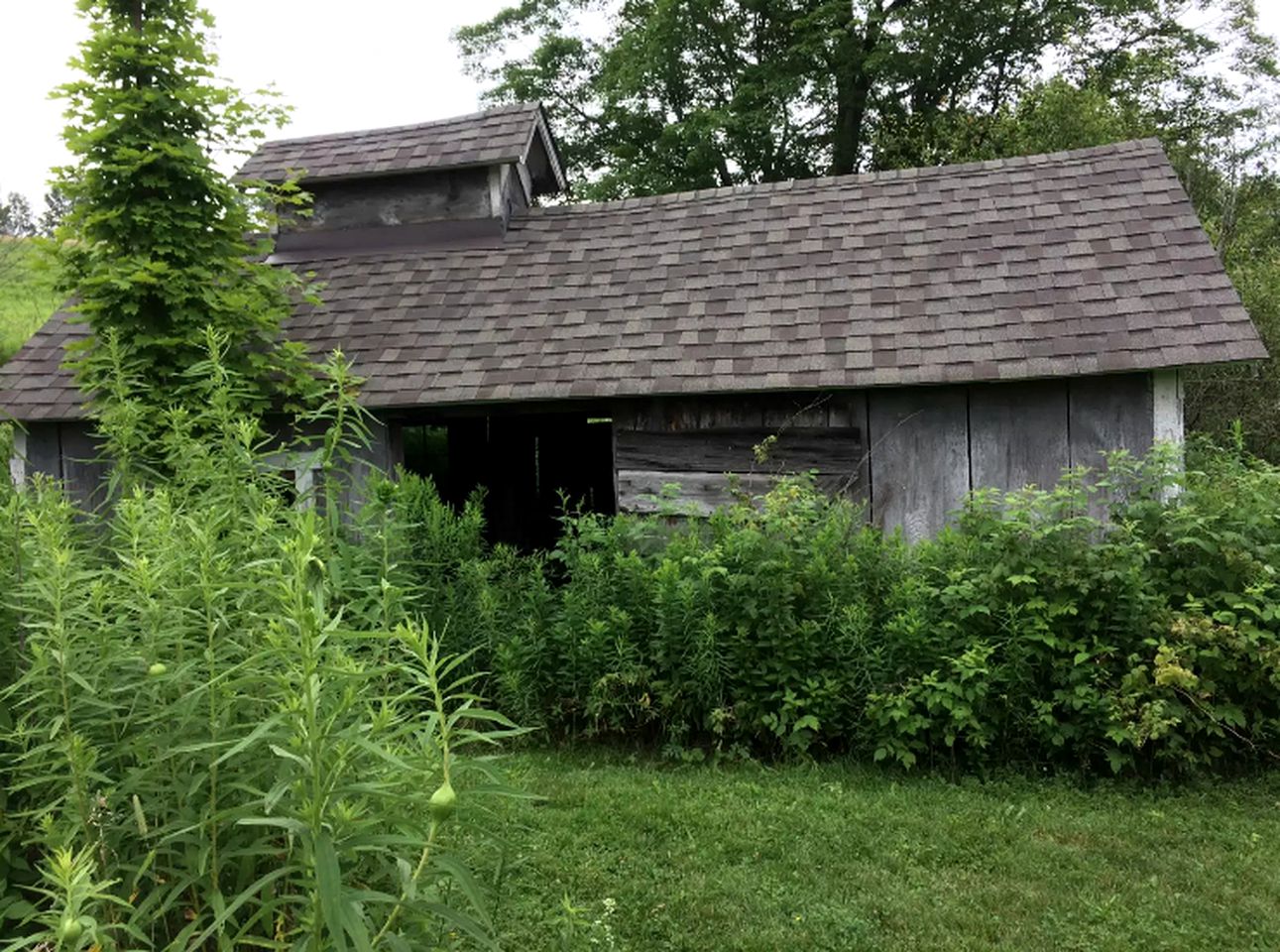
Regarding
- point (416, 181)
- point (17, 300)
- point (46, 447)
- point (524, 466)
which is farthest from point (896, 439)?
point (17, 300)


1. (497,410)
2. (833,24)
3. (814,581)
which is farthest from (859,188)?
(833,24)

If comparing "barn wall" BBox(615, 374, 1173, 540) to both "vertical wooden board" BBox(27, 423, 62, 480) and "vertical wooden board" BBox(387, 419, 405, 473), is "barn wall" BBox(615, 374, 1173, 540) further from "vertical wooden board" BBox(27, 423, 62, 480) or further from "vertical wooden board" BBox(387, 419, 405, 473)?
"vertical wooden board" BBox(27, 423, 62, 480)

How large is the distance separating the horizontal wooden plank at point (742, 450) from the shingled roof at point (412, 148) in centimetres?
423

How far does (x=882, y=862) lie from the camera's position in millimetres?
4004

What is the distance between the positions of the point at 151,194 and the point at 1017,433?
24.8 feet

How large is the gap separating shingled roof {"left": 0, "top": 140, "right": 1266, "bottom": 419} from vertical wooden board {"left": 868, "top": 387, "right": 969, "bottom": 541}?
424 millimetres

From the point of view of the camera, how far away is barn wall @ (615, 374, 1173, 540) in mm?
6941

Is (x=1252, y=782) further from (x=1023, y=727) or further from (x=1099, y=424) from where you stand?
(x=1099, y=424)

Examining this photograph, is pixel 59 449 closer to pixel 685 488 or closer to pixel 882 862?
pixel 685 488

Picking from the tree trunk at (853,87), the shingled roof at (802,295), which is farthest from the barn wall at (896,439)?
the tree trunk at (853,87)

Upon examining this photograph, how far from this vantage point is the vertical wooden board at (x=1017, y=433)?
7.00 metres

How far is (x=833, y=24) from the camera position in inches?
789

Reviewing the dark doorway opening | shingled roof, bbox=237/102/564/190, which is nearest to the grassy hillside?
shingled roof, bbox=237/102/564/190

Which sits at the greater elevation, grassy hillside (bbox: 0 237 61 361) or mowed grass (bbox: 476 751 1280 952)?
grassy hillside (bbox: 0 237 61 361)
